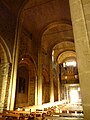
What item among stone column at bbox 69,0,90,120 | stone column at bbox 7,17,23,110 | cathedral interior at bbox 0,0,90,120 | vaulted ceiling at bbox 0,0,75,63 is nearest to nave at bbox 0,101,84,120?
cathedral interior at bbox 0,0,90,120

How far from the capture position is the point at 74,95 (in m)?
28.9

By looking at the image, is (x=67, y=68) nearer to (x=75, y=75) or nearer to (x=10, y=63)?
(x=75, y=75)

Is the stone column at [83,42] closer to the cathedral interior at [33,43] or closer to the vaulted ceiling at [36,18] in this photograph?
the cathedral interior at [33,43]

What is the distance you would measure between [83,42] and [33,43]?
11.1 metres

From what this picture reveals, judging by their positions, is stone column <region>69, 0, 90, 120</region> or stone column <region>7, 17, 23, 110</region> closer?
stone column <region>69, 0, 90, 120</region>

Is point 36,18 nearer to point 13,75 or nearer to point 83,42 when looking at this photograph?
point 13,75

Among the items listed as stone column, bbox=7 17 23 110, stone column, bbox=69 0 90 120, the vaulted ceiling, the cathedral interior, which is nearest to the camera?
stone column, bbox=69 0 90 120

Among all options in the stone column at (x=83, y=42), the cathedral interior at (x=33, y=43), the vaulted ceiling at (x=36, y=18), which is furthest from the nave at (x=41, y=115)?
the vaulted ceiling at (x=36, y=18)

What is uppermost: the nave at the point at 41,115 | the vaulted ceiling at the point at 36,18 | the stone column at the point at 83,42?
the vaulted ceiling at the point at 36,18

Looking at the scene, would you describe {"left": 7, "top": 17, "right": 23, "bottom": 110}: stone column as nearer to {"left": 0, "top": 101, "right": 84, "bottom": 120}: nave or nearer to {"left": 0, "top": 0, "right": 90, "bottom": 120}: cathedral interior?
{"left": 0, "top": 0, "right": 90, "bottom": 120}: cathedral interior

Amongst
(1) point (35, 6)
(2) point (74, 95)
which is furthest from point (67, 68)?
(1) point (35, 6)

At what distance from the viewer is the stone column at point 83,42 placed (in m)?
1.96

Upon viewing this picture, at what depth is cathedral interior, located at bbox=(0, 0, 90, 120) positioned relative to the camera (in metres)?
2.24

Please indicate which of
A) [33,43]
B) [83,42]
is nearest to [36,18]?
[33,43]
